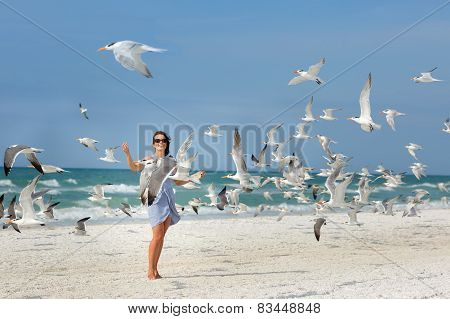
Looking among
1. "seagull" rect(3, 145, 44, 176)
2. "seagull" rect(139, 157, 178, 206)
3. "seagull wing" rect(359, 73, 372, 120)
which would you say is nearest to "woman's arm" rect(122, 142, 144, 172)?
"seagull" rect(139, 157, 178, 206)

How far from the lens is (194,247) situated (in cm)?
1292

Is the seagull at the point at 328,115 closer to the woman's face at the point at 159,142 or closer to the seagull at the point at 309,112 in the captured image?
the seagull at the point at 309,112

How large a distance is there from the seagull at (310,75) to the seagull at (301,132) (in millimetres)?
1315

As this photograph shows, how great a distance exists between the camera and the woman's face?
26.7 ft

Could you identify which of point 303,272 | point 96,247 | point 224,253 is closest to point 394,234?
point 224,253

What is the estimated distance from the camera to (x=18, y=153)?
938 centimetres

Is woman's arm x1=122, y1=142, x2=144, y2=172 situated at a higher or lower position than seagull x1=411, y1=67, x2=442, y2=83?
lower

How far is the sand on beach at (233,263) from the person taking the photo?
8555 millimetres

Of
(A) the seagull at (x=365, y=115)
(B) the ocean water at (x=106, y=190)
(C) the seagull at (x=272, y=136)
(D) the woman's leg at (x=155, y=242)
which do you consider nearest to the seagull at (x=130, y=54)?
(D) the woman's leg at (x=155, y=242)

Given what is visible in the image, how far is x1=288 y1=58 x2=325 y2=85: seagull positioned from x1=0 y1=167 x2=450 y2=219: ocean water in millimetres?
8021

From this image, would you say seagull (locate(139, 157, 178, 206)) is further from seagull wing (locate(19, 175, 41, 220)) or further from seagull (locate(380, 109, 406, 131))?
seagull (locate(380, 109, 406, 131))

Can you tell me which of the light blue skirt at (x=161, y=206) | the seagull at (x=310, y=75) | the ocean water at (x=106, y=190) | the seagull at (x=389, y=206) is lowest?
the ocean water at (x=106, y=190)

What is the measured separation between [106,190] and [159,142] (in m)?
28.8
